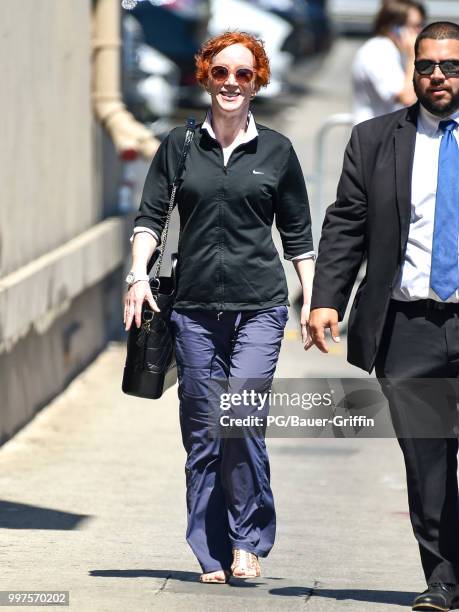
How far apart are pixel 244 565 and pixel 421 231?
1367mm

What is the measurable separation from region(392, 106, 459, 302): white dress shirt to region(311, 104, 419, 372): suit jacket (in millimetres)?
30

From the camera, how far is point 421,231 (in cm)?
541

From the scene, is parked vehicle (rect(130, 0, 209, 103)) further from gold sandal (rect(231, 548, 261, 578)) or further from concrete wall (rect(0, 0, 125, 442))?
gold sandal (rect(231, 548, 261, 578))

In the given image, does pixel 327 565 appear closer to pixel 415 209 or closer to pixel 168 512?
pixel 168 512

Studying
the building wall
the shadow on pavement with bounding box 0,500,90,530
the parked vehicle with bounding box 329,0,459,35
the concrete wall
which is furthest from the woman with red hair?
the parked vehicle with bounding box 329,0,459,35

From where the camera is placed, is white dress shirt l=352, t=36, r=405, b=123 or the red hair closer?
the red hair

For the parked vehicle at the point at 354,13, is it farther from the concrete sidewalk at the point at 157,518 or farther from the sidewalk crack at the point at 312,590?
the sidewalk crack at the point at 312,590

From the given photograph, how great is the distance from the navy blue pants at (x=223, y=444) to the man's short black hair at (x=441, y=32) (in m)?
1.10

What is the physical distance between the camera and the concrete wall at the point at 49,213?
8594 mm

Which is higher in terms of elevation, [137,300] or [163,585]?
[137,300]

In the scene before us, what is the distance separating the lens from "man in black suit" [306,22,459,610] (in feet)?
17.7

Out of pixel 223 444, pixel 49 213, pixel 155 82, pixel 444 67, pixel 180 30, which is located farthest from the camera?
pixel 180 30

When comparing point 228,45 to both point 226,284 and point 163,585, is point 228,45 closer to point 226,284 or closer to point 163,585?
point 226,284

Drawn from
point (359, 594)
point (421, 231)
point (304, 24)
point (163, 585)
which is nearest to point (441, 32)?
point (421, 231)
